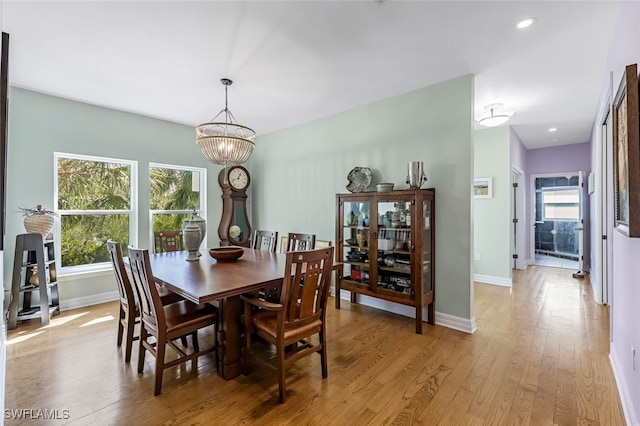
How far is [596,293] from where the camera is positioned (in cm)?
409

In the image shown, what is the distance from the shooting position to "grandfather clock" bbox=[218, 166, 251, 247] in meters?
5.02

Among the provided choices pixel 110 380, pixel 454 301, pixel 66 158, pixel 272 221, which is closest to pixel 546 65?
pixel 454 301

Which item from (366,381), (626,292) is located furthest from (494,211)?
(366,381)

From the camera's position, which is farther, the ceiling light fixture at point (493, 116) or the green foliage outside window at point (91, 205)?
the ceiling light fixture at point (493, 116)

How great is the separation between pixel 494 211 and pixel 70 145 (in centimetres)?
627

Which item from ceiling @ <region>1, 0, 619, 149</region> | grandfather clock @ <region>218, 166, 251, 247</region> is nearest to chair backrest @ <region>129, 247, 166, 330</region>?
ceiling @ <region>1, 0, 619, 149</region>

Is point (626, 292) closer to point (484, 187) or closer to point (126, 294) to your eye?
point (484, 187)

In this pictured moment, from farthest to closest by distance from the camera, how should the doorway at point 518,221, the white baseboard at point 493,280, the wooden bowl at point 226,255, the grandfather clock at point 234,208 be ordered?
1. the doorway at point 518,221
2. the grandfather clock at point 234,208
3. the white baseboard at point 493,280
4. the wooden bowl at point 226,255

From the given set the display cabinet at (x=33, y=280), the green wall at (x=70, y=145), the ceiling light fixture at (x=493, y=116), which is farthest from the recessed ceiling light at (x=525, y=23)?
the display cabinet at (x=33, y=280)

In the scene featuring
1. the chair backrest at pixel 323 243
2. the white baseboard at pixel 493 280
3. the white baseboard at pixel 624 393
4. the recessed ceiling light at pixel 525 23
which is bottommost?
the white baseboard at pixel 624 393

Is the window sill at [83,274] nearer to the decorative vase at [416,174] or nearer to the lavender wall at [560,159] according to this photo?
the decorative vase at [416,174]

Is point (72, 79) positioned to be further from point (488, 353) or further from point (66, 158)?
point (488, 353)

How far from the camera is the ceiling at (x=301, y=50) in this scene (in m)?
2.14

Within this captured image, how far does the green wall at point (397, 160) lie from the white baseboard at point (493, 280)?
228 centimetres
